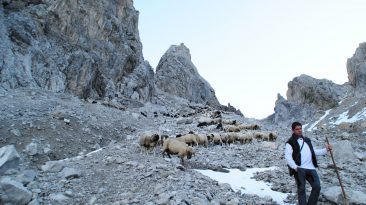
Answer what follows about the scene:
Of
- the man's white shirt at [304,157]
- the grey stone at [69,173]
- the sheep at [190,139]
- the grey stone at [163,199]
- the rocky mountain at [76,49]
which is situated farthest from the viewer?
the rocky mountain at [76,49]

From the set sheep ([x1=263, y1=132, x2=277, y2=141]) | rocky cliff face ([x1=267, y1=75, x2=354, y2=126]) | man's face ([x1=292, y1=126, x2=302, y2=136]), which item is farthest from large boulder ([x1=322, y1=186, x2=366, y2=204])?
rocky cliff face ([x1=267, y1=75, x2=354, y2=126])

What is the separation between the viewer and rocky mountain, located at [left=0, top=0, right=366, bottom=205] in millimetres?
11141

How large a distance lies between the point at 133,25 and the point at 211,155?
205 feet

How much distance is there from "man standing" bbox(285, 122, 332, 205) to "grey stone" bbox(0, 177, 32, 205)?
681 cm

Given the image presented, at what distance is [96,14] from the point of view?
5931cm

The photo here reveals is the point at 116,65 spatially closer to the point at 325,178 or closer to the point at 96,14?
the point at 96,14

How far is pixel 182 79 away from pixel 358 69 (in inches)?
1674

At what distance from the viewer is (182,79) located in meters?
105

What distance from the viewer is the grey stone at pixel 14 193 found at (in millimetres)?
10297

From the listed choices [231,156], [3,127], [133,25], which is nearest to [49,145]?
[3,127]

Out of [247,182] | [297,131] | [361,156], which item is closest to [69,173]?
[247,182]

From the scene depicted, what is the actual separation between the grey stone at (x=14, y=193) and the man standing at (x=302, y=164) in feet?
22.4

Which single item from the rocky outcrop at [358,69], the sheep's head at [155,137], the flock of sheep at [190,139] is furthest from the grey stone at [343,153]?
the rocky outcrop at [358,69]

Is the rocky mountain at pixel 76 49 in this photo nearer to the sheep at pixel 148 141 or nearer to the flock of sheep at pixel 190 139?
the flock of sheep at pixel 190 139
